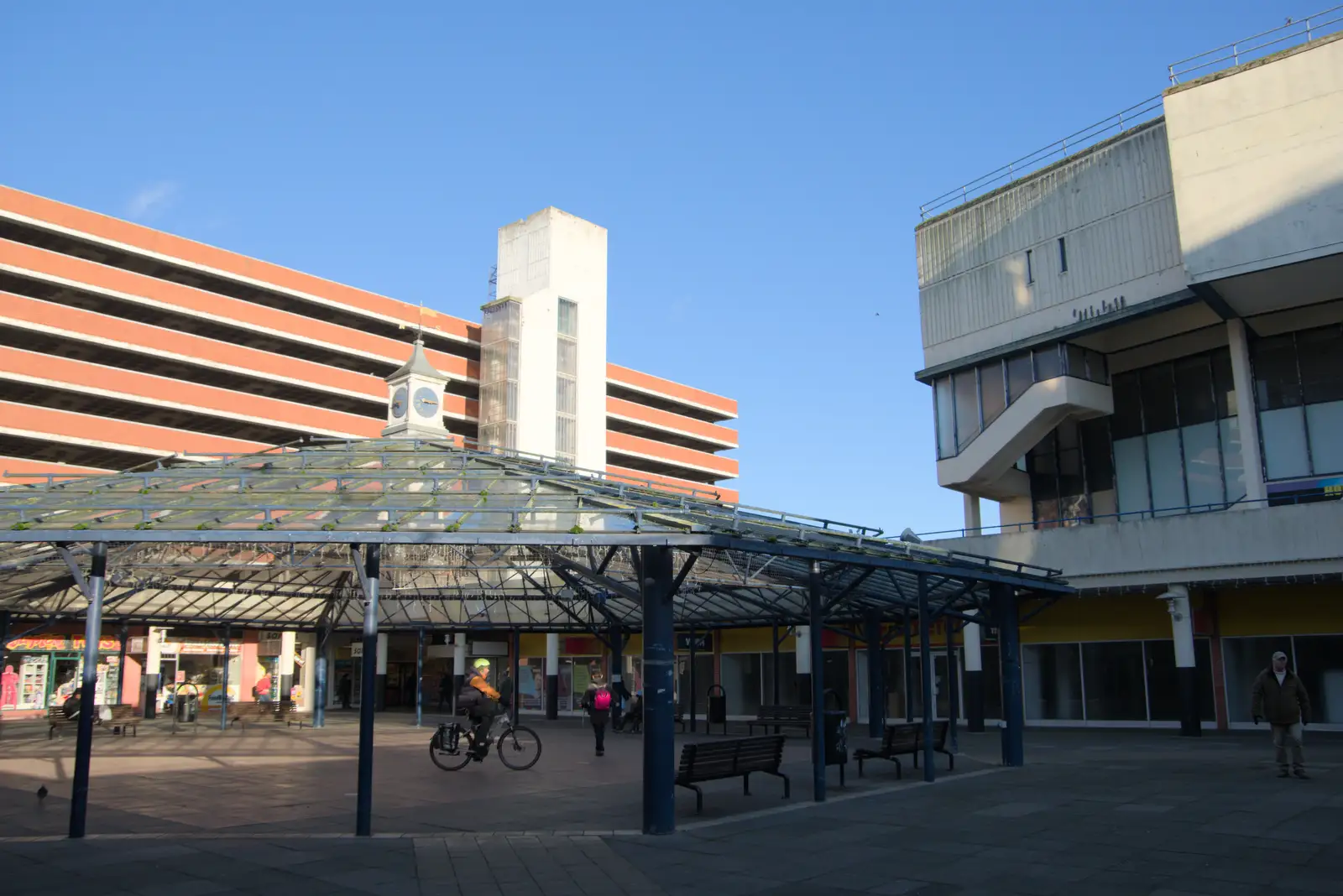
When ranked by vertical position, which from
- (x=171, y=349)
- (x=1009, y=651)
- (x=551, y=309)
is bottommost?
(x=1009, y=651)

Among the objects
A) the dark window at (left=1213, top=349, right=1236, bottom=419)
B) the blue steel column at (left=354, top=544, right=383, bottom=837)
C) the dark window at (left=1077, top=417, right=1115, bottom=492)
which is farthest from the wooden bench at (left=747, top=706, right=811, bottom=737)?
the dark window at (left=1213, top=349, right=1236, bottom=419)

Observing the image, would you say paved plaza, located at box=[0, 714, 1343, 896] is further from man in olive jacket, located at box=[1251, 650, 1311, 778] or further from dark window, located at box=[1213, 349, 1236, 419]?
dark window, located at box=[1213, 349, 1236, 419]

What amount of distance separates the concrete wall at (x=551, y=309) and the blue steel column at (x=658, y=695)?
48150 millimetres

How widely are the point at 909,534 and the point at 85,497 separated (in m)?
17.2

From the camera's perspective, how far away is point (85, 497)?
1330cm

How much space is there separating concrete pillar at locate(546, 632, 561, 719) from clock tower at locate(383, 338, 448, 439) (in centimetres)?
1722

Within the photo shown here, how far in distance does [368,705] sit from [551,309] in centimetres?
5190

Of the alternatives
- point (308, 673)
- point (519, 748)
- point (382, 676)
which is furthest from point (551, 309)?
point (519, 748)

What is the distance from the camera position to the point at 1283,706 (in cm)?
1451

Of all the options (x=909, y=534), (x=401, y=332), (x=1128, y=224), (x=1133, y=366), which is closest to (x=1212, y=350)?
(x=1133, y=366)

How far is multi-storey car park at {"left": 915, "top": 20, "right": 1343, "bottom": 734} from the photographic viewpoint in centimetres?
2592

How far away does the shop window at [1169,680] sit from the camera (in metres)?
27.9

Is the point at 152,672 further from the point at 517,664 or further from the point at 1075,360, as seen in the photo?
the point at 1075,360

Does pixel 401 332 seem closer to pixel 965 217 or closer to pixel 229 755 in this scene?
pixel 965 217
